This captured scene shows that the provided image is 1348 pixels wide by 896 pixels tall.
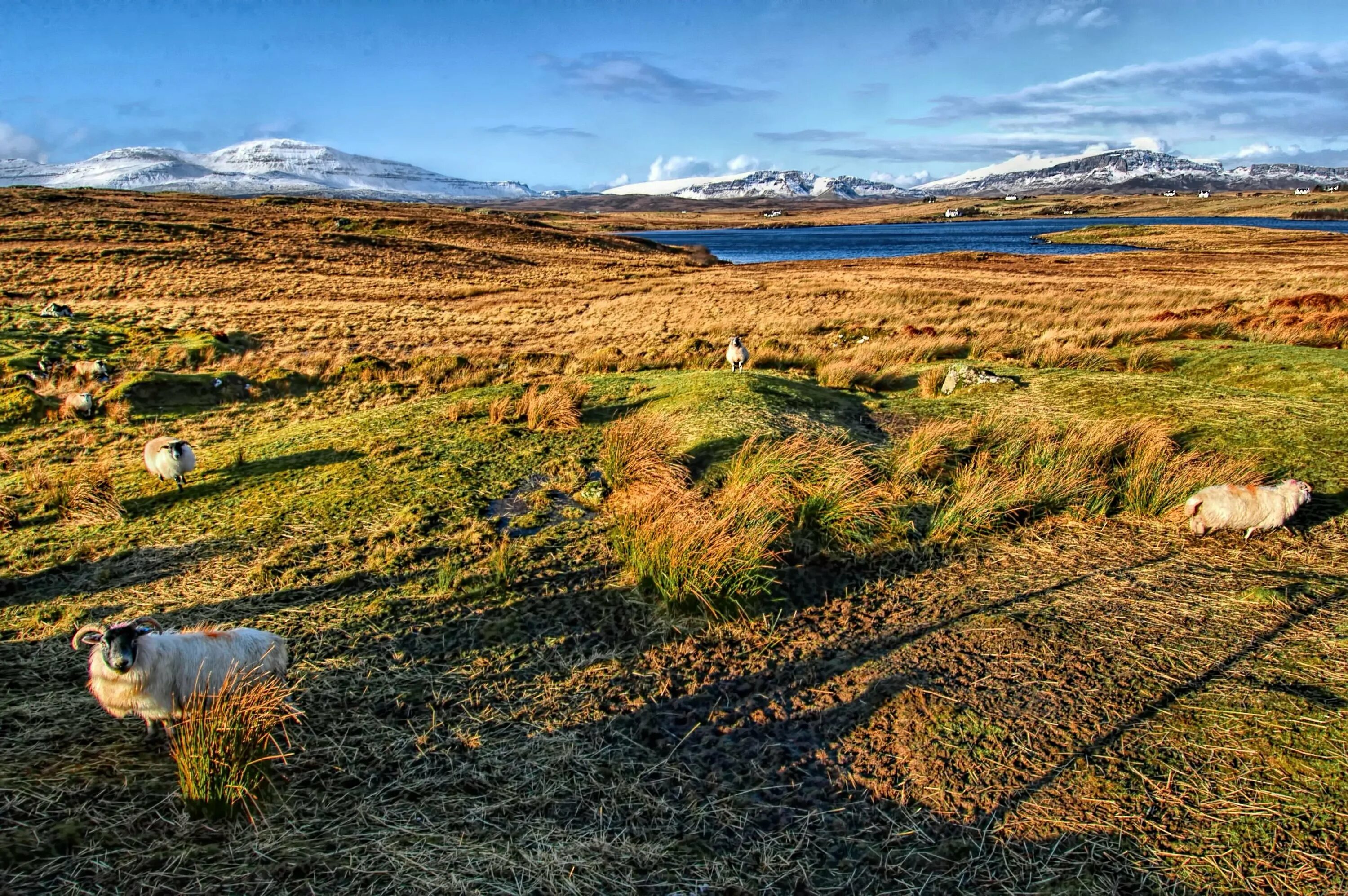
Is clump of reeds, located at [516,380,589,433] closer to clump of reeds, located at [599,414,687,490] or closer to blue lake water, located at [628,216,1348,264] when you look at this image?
clump of reeds, located at [599,414,687,490]

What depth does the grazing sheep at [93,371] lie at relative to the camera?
46.1 ft

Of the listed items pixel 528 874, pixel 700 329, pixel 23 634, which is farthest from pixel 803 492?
pixel 700 329

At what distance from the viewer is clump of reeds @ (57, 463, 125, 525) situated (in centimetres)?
722

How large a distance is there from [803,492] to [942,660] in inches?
95.0

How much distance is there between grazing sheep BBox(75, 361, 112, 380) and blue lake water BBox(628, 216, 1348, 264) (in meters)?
58.1

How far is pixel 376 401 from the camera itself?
43.1 feet

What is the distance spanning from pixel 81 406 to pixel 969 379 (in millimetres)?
15035

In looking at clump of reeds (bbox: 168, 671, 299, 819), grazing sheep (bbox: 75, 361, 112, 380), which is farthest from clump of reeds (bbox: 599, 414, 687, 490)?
grazing sheep (bbox: 75, 361, 112, 380)

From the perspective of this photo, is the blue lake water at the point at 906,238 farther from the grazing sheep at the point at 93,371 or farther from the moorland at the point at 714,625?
the moorland at the point at 714,625

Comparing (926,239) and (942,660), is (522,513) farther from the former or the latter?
(926,239)

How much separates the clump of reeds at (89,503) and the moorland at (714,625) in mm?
48

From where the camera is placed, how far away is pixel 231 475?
328 inches

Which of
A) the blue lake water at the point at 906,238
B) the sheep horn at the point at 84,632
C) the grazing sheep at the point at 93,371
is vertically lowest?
the sheep horn at the point at 84,632

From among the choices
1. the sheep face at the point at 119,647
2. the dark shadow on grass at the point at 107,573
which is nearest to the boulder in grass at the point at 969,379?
the dark shadow on grass at the point at 107,573
